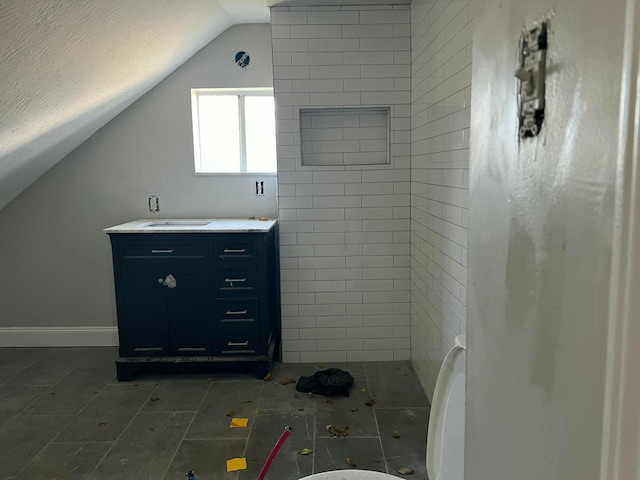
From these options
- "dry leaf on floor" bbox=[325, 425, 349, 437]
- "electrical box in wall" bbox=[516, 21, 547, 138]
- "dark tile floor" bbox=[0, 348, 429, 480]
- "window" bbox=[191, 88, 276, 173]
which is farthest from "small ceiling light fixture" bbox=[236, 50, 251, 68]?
"electrical box in wall" bbox=[516, 21, 547, 138]

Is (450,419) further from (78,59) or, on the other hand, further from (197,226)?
(197,226)

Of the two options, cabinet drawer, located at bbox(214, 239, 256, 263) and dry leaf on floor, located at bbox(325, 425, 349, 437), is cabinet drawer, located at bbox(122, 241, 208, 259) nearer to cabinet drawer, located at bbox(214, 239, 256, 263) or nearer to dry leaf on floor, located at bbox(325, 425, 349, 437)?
cabinet drawer, located at bbox(214, 239, 256, 263)

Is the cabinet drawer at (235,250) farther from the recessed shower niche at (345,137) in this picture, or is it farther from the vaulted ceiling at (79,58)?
the vaulted ceiling at (79,58)

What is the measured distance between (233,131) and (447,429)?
3000 millimetres

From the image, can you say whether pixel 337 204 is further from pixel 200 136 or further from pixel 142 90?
pixel 142 90

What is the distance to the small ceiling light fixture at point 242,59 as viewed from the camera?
3688 millimetres

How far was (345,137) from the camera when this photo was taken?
11.6 ft

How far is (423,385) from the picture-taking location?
10.3 ft

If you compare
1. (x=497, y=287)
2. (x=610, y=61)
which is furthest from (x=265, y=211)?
(x=610, y=61)

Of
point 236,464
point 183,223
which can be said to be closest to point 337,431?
point 236,464

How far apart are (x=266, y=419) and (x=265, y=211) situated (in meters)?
1.64

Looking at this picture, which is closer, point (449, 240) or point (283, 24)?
point (449, 240)

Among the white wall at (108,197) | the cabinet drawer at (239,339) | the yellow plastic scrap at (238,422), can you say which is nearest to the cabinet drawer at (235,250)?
the cabinet drawer at (239,339)

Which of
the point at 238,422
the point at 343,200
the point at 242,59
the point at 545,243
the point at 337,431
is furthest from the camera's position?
the point at 242,59
